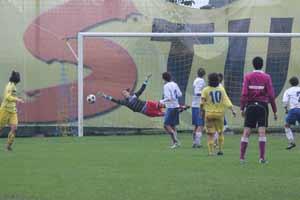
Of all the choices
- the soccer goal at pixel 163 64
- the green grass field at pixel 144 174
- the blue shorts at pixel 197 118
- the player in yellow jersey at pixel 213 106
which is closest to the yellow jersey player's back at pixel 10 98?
the green grass field at pixel 144 174

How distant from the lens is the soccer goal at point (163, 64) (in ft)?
91.3

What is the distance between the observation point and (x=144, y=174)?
518 inches

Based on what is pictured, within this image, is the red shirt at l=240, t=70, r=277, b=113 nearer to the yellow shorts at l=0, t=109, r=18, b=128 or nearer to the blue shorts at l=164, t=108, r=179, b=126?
the blue shorts at l=164, t=108, r=179, b=126

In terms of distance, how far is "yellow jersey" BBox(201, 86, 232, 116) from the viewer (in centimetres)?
1711

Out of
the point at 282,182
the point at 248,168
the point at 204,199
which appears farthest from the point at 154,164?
the point at 204,199

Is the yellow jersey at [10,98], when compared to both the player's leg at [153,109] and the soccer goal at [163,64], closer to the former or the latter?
the soccer goal at [163,64]

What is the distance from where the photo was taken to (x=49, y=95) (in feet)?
90.9

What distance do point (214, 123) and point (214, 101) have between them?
0.48 metres

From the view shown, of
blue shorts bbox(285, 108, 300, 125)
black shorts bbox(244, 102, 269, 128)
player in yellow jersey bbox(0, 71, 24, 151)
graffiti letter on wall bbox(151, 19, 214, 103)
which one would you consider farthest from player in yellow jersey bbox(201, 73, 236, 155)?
graffiti letter on wall bbox(151, 19, 214, 103)

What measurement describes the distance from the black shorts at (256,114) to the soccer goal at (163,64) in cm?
1304

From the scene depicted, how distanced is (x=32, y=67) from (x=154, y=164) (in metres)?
13.5

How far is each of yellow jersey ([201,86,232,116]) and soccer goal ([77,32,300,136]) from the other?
417 inches

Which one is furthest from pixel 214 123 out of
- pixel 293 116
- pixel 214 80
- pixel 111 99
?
pixel 111 99

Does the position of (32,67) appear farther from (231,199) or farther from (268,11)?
(231,199)
